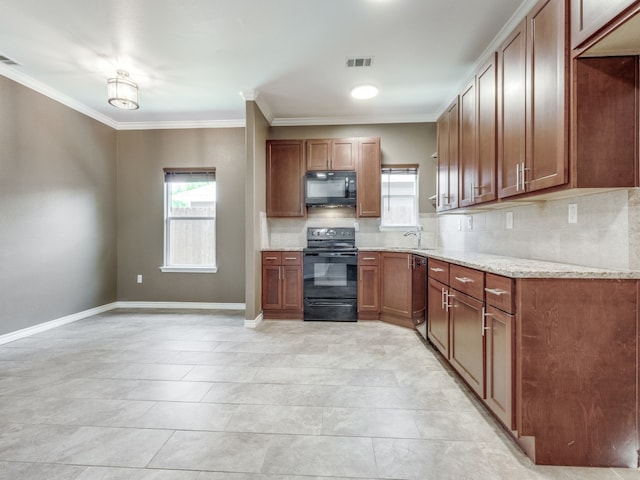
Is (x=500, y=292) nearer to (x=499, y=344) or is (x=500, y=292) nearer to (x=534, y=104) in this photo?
(x=499, y=344)

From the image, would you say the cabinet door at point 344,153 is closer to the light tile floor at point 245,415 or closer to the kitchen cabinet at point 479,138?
the kitchen cabinet at point 479,138

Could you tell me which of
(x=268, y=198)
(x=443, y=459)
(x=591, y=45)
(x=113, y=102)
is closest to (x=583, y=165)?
(x=591, y=45)

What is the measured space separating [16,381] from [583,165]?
3.92 metres

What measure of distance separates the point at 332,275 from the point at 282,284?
670mm

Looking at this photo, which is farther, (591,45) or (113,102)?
(113,102)

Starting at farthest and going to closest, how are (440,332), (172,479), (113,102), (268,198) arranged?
(268,198) < (113,102) < (440,332) < (172,479)

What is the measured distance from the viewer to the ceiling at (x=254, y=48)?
231cm

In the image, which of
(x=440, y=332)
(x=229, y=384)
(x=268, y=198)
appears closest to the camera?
(x=229, y=384)

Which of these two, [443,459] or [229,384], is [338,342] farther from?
[443,459]

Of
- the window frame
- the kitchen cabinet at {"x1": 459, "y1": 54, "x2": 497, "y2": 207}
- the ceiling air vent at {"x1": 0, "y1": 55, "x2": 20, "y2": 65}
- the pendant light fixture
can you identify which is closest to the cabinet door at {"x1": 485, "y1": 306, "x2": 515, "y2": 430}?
the kitchen cabinet at {"x1": 459, "y1": 54, "x2": 497, "y2": 207}

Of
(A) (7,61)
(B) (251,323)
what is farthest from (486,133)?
(A) (7,61)

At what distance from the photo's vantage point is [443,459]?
1.48 meters

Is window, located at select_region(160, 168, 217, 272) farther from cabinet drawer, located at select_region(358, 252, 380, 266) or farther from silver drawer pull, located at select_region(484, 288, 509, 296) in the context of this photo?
silver drawer pull, located at select_region(484, 288, 509, 296)

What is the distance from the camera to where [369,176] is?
4.14 m
